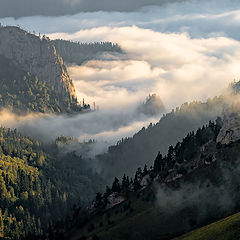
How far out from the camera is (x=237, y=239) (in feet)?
Result: 609

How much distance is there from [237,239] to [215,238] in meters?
14.9

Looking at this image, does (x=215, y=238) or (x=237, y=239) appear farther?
(x=215, y=238)

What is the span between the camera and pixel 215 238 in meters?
199
